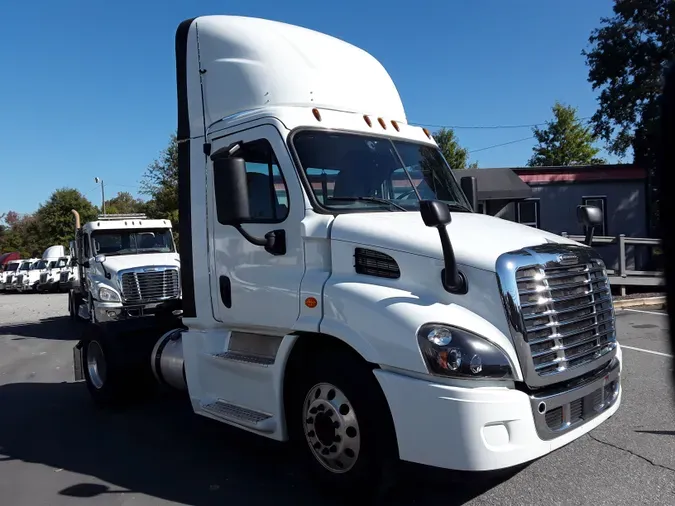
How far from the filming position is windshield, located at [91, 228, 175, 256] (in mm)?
12891

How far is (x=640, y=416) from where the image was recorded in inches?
216

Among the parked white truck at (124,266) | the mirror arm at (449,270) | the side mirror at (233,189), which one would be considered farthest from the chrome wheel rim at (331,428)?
the parked white truck at (124,266)

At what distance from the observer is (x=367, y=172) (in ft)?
15.2

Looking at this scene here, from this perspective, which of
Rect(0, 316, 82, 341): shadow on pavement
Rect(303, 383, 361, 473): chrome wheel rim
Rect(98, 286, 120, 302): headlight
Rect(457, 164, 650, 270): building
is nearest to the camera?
Rect(303, 383, 361, 473): chrome wheel rim

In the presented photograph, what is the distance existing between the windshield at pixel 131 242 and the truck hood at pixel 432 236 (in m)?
9.93

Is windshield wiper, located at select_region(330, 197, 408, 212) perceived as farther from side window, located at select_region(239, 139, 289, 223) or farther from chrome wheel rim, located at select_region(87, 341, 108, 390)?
chrome wheel rim, located at select_region(87, 341, 108, 390)

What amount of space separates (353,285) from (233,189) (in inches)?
43.0

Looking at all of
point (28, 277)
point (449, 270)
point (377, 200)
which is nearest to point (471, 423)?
point (449, 270)

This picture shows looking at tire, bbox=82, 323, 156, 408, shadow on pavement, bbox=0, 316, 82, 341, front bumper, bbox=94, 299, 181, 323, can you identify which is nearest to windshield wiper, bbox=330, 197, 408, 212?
tire, bbox=82, 323, 156, 408

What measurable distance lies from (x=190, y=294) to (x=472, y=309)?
2.73m

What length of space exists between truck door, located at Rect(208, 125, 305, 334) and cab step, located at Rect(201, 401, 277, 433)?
0.63 metres

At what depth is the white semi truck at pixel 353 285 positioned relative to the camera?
3359 millimetres

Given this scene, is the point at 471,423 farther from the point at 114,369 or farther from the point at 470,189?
the point at 114,369

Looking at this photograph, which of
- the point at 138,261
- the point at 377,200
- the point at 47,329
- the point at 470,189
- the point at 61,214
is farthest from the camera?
the point at 61,214
